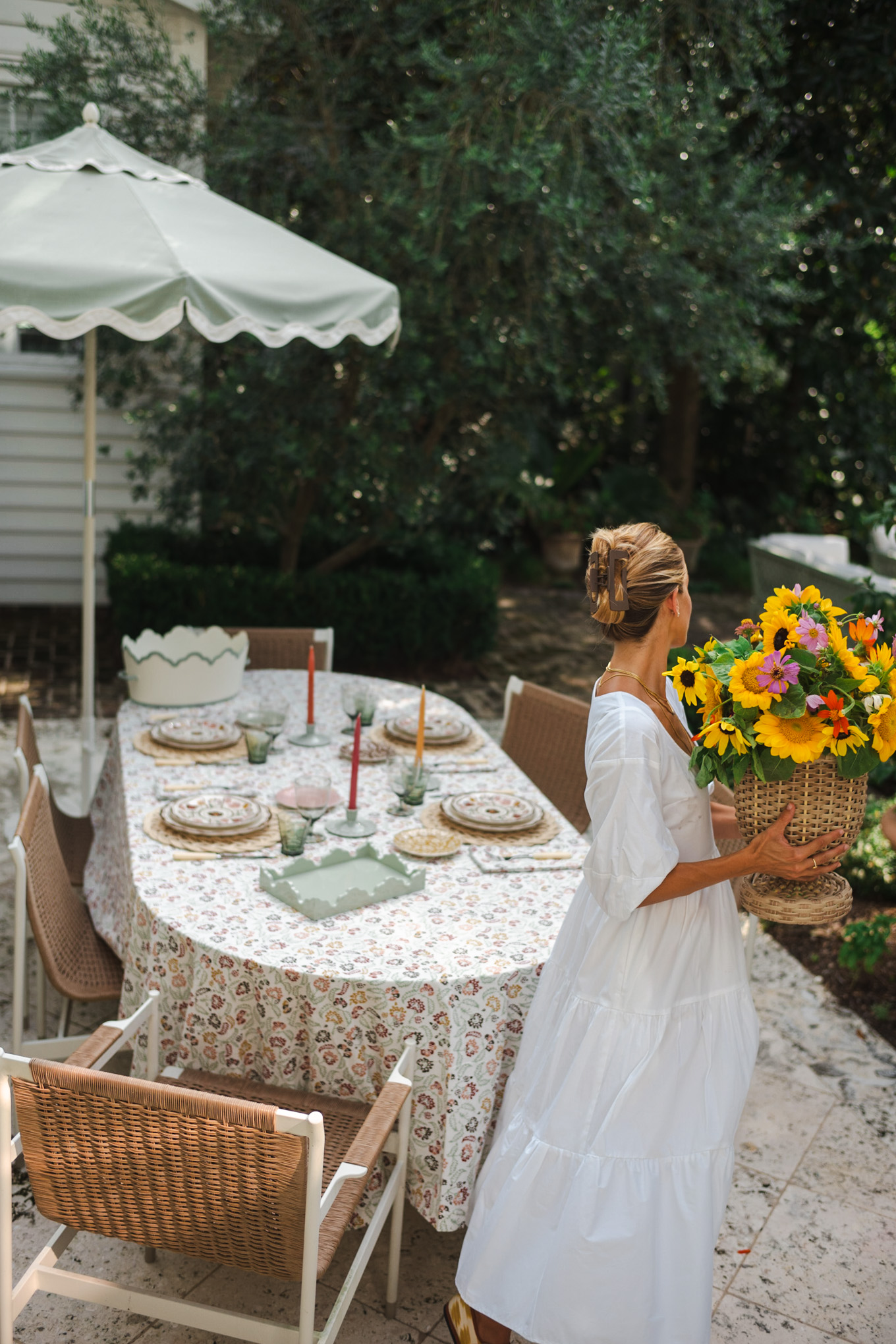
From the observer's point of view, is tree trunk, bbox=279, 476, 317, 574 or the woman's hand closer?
the woman's hand

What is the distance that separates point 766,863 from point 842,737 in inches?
11.6

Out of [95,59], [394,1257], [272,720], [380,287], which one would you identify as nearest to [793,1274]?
[394,1257]

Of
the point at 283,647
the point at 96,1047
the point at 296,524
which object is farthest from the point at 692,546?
the point at 96,1047

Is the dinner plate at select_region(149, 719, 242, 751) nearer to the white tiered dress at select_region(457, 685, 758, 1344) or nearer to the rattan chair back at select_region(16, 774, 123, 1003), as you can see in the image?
the rattan chair back at select_region(16, 774, 123, 1003)

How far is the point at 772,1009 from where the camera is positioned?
4457 mm

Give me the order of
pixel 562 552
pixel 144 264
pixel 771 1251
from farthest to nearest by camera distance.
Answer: pixel 562 552, pixel 144 264, pixel 771 1251

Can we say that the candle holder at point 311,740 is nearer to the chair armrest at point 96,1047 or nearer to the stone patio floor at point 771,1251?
the stone patio floor at point 771,1251

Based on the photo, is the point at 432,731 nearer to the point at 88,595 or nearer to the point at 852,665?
the point at 88,595

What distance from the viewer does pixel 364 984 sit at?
2580 millimetres

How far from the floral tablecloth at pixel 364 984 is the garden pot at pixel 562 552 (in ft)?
34.9

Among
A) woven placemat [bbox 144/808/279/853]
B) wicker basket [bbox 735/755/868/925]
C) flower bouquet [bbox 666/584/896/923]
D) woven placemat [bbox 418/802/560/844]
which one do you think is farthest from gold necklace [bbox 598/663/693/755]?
woven placemat [bbox 144/808/279/853]

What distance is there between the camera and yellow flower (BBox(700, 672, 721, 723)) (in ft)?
7.23

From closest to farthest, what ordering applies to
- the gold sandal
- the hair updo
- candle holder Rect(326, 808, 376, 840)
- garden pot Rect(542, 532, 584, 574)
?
the hair updo
the gold sandal
candle holder Rect(326, 808, 376, 840)
garden pot Rect(542, 532, 584, 574)

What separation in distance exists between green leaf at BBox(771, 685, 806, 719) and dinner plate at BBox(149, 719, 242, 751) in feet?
7.78
